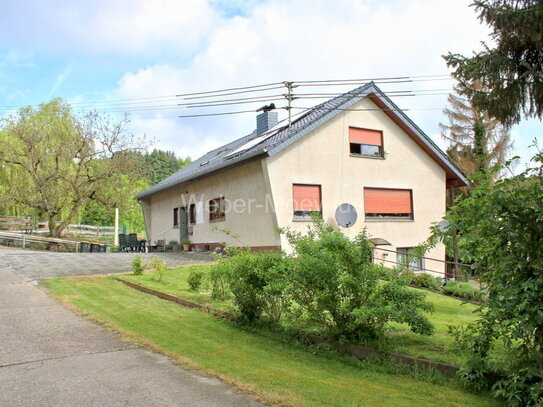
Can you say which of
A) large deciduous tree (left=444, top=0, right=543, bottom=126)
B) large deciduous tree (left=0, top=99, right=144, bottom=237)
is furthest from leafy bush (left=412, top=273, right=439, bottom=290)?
large deciduous tree (left=0, top=99, right=144, bottom=237)

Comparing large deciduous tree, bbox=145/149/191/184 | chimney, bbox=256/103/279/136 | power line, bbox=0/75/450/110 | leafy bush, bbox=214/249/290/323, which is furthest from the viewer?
large deciduous tree, bbox=145/149/191/184

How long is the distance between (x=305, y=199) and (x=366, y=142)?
4183 mm

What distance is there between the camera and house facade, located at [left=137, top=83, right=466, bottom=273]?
17.2 meters

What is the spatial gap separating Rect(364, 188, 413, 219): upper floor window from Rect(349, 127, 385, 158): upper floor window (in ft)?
5.20

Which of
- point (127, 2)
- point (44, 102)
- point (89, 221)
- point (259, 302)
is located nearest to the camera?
point (259, 302)

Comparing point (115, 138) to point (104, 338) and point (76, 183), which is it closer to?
point (76, 183)

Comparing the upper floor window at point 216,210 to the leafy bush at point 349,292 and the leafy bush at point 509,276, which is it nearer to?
the leafy bush at point 349,292

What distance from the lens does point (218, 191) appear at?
67.3ft

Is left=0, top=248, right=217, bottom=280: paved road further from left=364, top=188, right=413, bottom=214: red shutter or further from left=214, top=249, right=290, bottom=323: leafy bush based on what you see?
left=364, top=188, right=413, bottom=214: red shutter

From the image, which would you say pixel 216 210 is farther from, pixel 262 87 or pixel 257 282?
pixel 257 282

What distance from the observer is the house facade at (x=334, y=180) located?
17.2 m

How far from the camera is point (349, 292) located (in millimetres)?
6062

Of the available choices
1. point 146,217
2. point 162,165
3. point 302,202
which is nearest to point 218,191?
point 302,202

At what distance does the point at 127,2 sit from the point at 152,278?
7.01 metres
